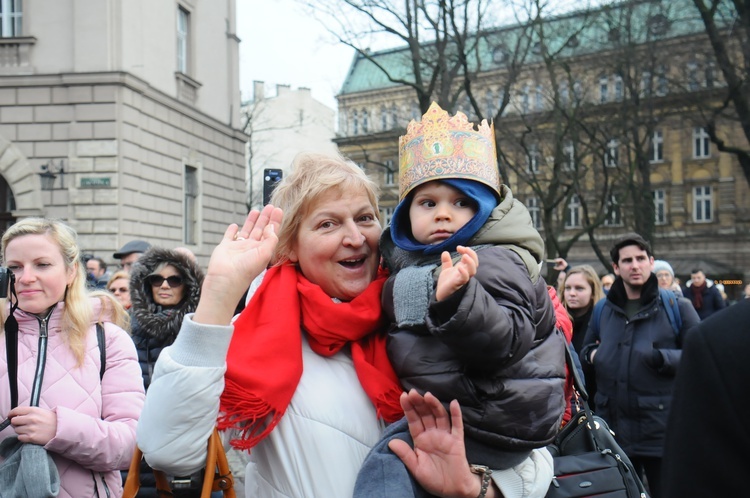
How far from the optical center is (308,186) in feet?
7.67

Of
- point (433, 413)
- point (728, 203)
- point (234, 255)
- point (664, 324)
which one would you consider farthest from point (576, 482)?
point (728, 203)

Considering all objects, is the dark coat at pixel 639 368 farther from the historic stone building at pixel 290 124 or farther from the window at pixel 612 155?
the historic stone building at pixel 290 124

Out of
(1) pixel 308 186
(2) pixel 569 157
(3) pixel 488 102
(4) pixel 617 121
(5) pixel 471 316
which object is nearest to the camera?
(5) pixel 471 316

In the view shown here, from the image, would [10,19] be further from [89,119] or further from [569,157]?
[569,157]

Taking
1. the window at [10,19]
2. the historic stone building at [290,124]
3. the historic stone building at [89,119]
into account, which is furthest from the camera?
the historic stone building at [290,124]

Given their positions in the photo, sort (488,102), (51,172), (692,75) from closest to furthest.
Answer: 1. (51,172)
2. (692,75)
3. (488,102)

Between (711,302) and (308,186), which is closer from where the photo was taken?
(308,186)

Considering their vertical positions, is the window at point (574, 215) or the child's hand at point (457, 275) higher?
the window at point (574, 215)

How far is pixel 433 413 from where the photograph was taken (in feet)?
6.44

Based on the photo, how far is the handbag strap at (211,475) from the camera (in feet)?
6.86

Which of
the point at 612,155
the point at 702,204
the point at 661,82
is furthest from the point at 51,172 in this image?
the point at 702,204

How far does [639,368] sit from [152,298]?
12.0ft

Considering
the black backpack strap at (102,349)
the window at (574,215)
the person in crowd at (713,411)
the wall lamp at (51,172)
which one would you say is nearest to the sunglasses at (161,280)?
the black backpack strap at (102,349)

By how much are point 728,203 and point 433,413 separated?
43.4 metres
